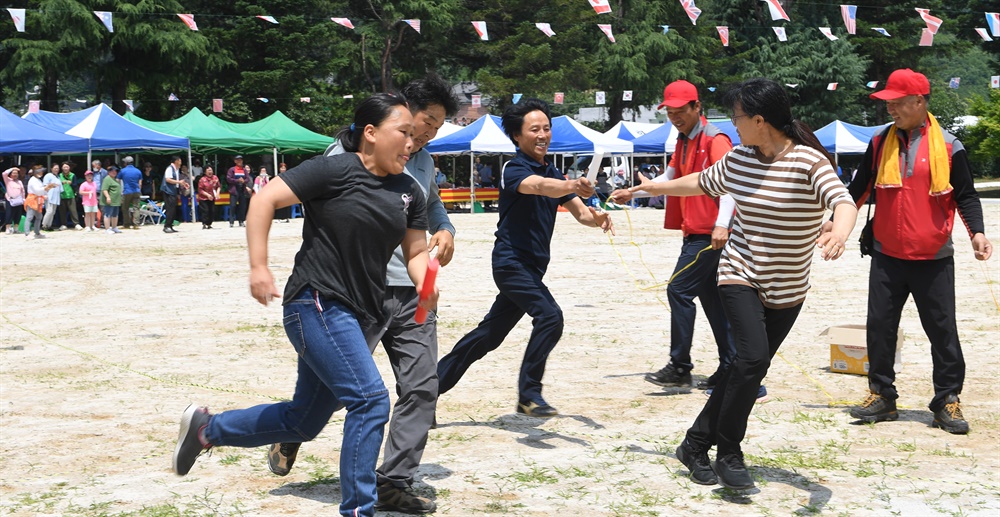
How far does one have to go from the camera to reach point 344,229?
3.86 m

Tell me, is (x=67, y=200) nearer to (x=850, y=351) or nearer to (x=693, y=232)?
(x=693, y=232)

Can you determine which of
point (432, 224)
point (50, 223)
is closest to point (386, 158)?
point (432, 224)

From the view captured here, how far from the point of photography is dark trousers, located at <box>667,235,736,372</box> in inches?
261

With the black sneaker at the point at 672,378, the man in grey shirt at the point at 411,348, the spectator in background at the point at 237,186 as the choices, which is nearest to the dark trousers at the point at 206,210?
the spectator in background at the point at 237,186

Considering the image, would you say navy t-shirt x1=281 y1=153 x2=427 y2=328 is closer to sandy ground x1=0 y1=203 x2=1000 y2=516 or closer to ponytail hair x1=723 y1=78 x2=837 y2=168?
sandy ground x1=0 y1=203 x2=1000 y2=516

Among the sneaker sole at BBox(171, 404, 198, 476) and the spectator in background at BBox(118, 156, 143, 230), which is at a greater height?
the spectator in background at BBox(118, 156, 143, 230)

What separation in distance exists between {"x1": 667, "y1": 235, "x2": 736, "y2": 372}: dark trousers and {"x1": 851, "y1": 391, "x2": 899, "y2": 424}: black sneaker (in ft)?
2.71

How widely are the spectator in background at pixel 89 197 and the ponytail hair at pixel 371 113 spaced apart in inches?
895

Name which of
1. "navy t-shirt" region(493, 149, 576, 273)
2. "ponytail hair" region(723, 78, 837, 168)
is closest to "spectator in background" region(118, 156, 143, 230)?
"navy t-shirt" region(493, 149, 576, 273)

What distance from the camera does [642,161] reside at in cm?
4912

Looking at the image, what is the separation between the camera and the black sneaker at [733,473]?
15.3ft

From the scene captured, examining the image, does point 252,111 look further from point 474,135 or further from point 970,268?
point 970,268

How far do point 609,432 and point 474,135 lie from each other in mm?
27316

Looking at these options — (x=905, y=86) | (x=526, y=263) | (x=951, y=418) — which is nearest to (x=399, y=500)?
(x=526, y=263)
